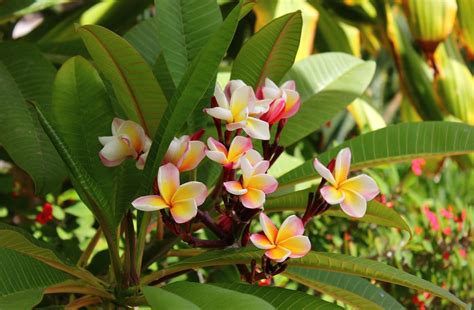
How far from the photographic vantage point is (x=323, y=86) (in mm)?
1483

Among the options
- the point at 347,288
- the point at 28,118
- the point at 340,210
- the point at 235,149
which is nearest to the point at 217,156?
the point at 235,149

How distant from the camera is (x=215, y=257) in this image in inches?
42.2

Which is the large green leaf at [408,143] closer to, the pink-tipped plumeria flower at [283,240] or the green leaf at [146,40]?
the pink-tipped plumeria flower at [283,240]

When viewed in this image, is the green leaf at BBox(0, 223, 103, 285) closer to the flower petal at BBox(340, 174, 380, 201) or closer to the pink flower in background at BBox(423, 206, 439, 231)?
the flower petal at BBox(340, 174, 380, 201)

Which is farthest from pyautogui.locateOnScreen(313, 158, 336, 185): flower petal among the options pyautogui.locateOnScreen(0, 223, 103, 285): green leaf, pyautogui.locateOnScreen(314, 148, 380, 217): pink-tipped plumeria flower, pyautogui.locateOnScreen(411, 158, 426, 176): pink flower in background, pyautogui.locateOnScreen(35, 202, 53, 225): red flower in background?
pyautogui.locateOnScreen(411, 158, 426, 176): pink flower in background

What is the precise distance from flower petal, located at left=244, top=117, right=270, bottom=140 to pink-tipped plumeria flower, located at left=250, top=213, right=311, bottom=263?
0.34 feet

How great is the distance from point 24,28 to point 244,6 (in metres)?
3.71

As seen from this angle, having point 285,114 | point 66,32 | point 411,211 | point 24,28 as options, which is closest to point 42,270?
point 285,114

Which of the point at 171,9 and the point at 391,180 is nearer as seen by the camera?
the point at 171,9

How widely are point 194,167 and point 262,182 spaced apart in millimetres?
99

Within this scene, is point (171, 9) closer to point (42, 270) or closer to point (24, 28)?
point (42, 270)

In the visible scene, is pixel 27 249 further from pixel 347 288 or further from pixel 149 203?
pixel 347 288

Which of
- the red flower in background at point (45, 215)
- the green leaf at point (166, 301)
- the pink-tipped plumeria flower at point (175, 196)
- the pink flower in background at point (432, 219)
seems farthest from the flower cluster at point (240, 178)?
the pink flower in background at point (432, 219)

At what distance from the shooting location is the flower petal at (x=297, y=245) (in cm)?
99
